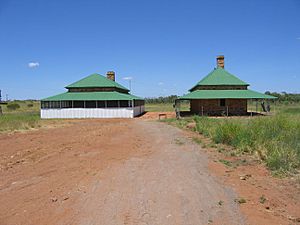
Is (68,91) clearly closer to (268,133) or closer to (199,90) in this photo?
(199,90)

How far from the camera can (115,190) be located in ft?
20.9

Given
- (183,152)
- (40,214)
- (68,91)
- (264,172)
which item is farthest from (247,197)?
(68,91)

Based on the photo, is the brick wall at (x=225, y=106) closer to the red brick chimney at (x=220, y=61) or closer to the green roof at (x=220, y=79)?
the green roof at (x=220, y=79)

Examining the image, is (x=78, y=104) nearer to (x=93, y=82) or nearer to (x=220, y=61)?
(x=93, y=82)

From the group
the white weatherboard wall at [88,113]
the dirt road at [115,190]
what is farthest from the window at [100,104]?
the dirt road at [115,190]

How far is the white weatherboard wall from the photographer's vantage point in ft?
114

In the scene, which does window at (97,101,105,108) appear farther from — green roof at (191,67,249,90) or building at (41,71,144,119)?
green roof at (191,67,249,90)

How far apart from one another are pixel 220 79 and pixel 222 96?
427 cm

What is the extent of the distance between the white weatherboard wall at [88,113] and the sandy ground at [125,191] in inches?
928

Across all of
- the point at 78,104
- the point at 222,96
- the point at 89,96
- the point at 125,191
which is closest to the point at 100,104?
the point at 89,96

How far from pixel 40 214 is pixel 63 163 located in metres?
4.64

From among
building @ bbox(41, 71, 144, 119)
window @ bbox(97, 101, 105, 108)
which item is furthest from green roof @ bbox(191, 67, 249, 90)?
window @ bbox(97, 101, 105, 108)

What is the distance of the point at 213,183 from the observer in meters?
6.89

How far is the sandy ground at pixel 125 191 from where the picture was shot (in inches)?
195
